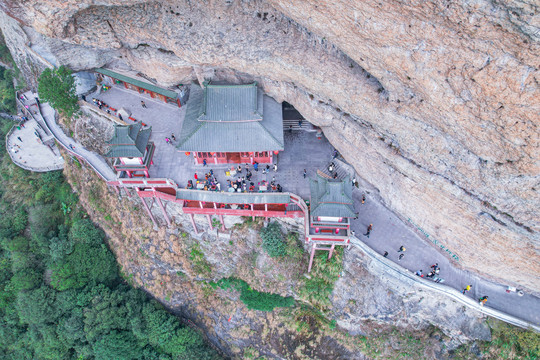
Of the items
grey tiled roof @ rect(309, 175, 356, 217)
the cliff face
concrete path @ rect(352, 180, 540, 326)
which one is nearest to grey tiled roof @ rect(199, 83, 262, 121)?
the cliff face

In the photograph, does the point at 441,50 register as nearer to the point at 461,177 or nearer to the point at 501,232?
the point at 461,177

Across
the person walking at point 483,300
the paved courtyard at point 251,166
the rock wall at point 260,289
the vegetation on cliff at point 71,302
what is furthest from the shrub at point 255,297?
the person walking at point 483,300

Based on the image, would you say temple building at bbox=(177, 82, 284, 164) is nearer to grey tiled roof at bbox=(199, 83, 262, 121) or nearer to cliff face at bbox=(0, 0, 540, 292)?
grey tiled roof at bbox=(199, 83, 262, 121)

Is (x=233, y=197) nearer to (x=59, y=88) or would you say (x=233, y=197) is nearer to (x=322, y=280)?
(x=322, y=280)

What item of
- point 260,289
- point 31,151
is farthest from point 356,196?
point 31,151

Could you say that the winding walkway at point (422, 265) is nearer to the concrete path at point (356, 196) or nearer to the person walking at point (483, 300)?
the concrete path at point (356, 196)

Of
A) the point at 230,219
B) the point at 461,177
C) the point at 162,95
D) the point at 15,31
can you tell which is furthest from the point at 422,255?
the point at 15,31
